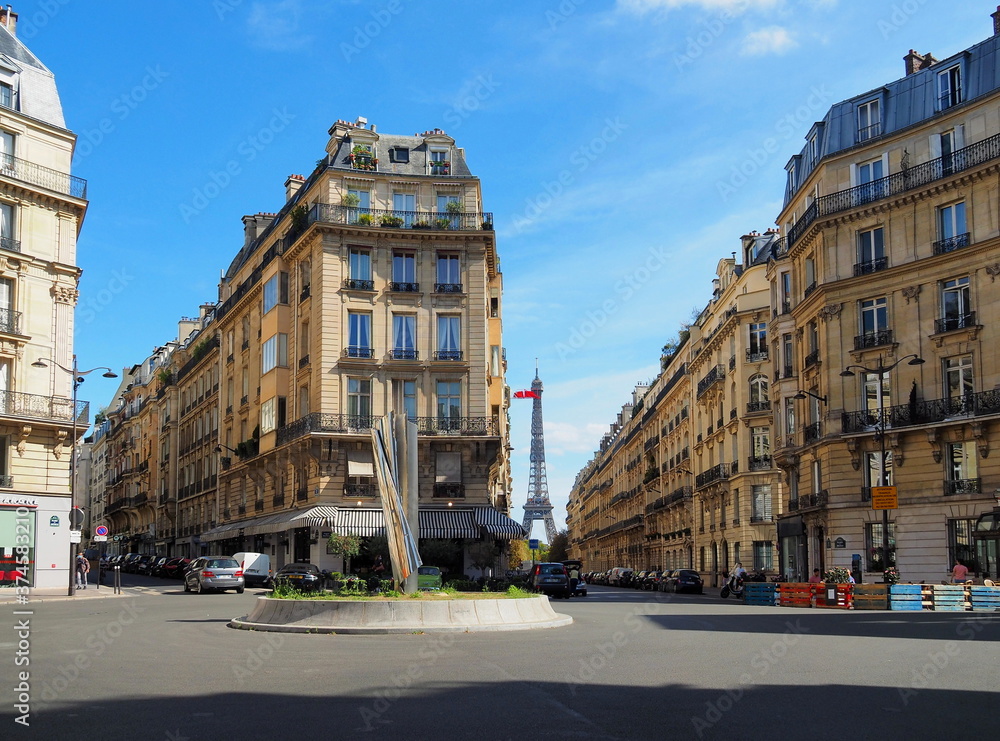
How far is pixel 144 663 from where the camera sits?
1391cm

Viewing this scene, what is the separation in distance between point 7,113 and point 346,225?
14.4 metres

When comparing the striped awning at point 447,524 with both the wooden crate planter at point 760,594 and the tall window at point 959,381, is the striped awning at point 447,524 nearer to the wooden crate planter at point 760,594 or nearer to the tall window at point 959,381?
the wooden crate planter at point 760,594

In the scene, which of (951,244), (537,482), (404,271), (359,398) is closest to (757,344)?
(951,244)

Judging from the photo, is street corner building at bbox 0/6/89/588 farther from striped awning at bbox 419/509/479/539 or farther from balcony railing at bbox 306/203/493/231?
striped awning at bbox 419/509/479/539

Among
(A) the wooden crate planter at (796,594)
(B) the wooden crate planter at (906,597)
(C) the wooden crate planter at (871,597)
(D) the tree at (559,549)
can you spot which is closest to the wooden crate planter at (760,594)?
(A) the wooden crate planter at (796,594)

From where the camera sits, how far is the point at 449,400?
48156mm

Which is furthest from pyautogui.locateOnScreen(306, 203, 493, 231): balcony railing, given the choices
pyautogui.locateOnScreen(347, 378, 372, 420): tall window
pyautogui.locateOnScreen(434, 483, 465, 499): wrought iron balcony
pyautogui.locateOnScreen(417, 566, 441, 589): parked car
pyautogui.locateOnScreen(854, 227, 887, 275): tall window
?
pyautogui.locateOnScreen(417, 566, 441, 589): parked car

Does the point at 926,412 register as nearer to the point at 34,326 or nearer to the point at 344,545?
the point at 344,545

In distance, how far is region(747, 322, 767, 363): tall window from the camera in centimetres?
5522

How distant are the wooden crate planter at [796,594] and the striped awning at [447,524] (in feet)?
48.5

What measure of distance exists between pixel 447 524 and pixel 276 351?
13.1 m

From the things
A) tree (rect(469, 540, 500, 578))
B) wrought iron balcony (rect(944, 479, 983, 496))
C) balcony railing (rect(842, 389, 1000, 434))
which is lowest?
tree (rect(469, 540, 500, 578))

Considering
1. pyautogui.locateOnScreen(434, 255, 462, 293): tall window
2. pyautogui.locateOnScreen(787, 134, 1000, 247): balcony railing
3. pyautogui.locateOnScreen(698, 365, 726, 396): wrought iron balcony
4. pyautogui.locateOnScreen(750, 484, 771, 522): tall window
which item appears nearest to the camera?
pyautogui.locateOnScreen(787, 134, 1000, 247): balcony railing

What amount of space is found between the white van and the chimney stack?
84.2ft
